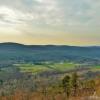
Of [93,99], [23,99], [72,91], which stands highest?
[93,99]

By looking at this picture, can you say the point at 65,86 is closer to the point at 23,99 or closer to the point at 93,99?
the point at 23,99

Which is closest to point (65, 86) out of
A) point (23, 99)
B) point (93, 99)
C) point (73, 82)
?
point (73, 82)

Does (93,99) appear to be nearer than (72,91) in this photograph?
Yes

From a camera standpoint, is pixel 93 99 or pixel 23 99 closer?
pixel 93 99

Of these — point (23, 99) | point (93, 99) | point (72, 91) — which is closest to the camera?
point (93, 99)

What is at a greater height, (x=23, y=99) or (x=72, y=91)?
(x=72, y=91)

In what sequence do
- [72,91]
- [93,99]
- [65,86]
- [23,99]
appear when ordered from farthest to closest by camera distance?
1. [23,99]
2. [72,91]
3. [65,86]
4. [93,99]

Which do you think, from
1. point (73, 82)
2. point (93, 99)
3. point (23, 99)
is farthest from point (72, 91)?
point (93, 99)

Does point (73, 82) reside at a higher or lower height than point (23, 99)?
higher

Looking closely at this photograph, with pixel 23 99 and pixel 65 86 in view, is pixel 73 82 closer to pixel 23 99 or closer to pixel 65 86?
pixel 65 86
